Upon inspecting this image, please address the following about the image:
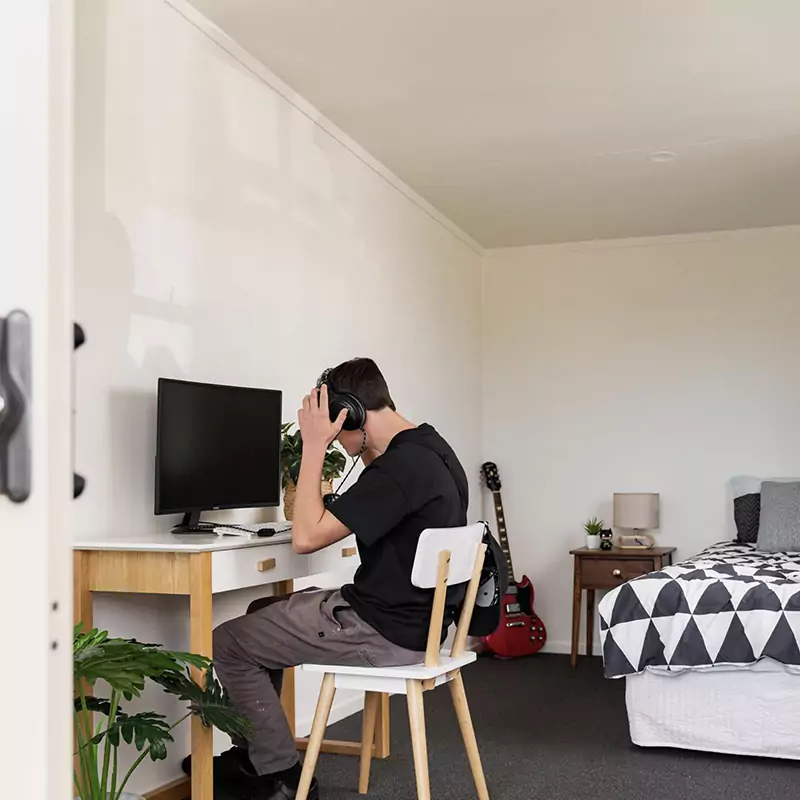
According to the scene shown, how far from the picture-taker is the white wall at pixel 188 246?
283cm

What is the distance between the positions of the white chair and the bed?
3.33ft

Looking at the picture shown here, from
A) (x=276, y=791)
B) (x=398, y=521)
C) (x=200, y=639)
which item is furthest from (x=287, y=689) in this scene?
(x=398, y=521)

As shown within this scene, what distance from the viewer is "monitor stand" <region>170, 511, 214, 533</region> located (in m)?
2.98

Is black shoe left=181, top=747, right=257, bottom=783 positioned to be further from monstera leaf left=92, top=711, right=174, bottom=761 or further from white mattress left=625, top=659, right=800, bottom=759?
white mattress left=625, top=659, right=800, bottom=759

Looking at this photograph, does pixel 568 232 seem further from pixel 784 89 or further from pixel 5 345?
pixel 5 345

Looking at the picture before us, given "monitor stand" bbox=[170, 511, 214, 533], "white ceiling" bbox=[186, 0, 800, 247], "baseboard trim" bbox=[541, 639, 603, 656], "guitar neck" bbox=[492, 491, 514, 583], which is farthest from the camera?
"guitar neck" bbox=[492, 491, 514, 583]

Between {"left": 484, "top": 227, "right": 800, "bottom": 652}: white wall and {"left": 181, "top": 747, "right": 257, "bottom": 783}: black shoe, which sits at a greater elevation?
{"left": 484, "top": 227, "right": 800, "bottom": 652}: white wall

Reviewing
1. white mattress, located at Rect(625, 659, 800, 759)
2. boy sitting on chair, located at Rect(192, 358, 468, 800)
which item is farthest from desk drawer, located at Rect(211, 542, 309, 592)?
white mattress, located at Rect(625, 659, 800, 759)

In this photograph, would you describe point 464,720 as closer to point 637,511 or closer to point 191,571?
point 191,571

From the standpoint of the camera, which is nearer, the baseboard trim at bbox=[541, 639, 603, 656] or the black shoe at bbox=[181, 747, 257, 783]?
the black shoe at bbox=[181, 747, 257, 783]

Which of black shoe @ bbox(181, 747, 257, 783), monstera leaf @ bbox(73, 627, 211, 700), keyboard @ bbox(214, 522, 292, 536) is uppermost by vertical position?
keyboard @ bbox(214, 522, 292, 536)

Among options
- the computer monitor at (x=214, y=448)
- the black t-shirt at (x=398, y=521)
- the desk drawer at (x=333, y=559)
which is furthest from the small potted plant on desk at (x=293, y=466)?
the black t-shirt at (x=398, y=521)

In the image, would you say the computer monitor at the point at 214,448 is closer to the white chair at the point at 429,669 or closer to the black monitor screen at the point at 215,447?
the black monitor screen at the point at 215,447

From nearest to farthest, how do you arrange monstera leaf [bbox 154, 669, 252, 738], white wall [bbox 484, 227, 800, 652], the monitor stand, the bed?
monstera leaf [bbox 154, 669, 252, 738], the monitor stand, the bed, white wall [bbox 484, 227, 800, 652]
